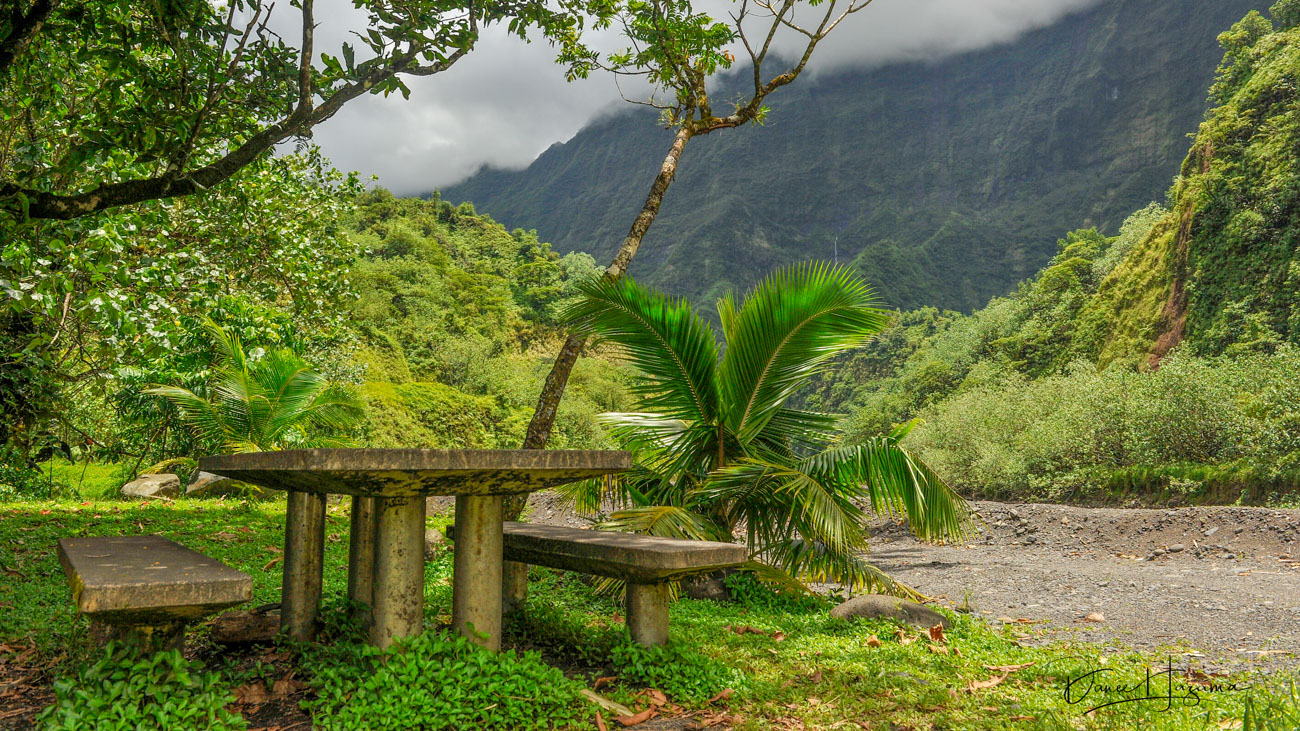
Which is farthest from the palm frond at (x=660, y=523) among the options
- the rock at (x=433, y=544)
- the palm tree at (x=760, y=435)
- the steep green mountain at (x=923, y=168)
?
the steep green mountain at (x=923, y=168)

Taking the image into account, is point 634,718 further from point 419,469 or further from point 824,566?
point 824,566

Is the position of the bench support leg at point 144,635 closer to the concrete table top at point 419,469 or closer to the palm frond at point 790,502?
the concrete table top at point 419,469

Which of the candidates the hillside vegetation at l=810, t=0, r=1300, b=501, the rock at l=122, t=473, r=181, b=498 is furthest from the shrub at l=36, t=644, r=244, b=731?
the hillside vegetation at l=810, t=0, r=1300, b=501

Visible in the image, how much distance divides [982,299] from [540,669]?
95.2 m

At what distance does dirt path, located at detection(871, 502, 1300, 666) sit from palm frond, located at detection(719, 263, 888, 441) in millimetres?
2528

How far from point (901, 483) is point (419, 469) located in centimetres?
352

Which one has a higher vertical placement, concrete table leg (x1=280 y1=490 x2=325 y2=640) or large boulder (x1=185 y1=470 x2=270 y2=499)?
concrete table leg (x1=280 y1=490 x2=325 y2=640)

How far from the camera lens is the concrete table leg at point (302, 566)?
347cm

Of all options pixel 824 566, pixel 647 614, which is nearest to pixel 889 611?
pixel 824 566

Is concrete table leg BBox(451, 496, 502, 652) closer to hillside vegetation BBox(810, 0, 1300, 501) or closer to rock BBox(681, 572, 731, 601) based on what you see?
rock BBox(681, 572, 731, 601)

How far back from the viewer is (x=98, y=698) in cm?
239

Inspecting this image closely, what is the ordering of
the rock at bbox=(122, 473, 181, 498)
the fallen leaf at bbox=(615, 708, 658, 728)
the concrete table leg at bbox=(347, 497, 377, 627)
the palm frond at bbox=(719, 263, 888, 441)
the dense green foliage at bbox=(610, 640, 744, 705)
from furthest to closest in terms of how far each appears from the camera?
the rock at bbox=(122, 473, 181, 498), the palm frond at bbox=(719, 263, 888, 441), the concrete table leg at bbox=(347, 497, 377, 627), the dense green foliage at bbox=(610, 640, 744, 705), the fallen leaf at bbox=(615, 708, 658, 728)

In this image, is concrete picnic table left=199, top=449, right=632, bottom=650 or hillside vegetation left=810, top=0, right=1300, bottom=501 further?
hillside vegetation left=810, top=0, right=1300, bottom=501

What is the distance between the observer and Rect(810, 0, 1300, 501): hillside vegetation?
48.9 feet
